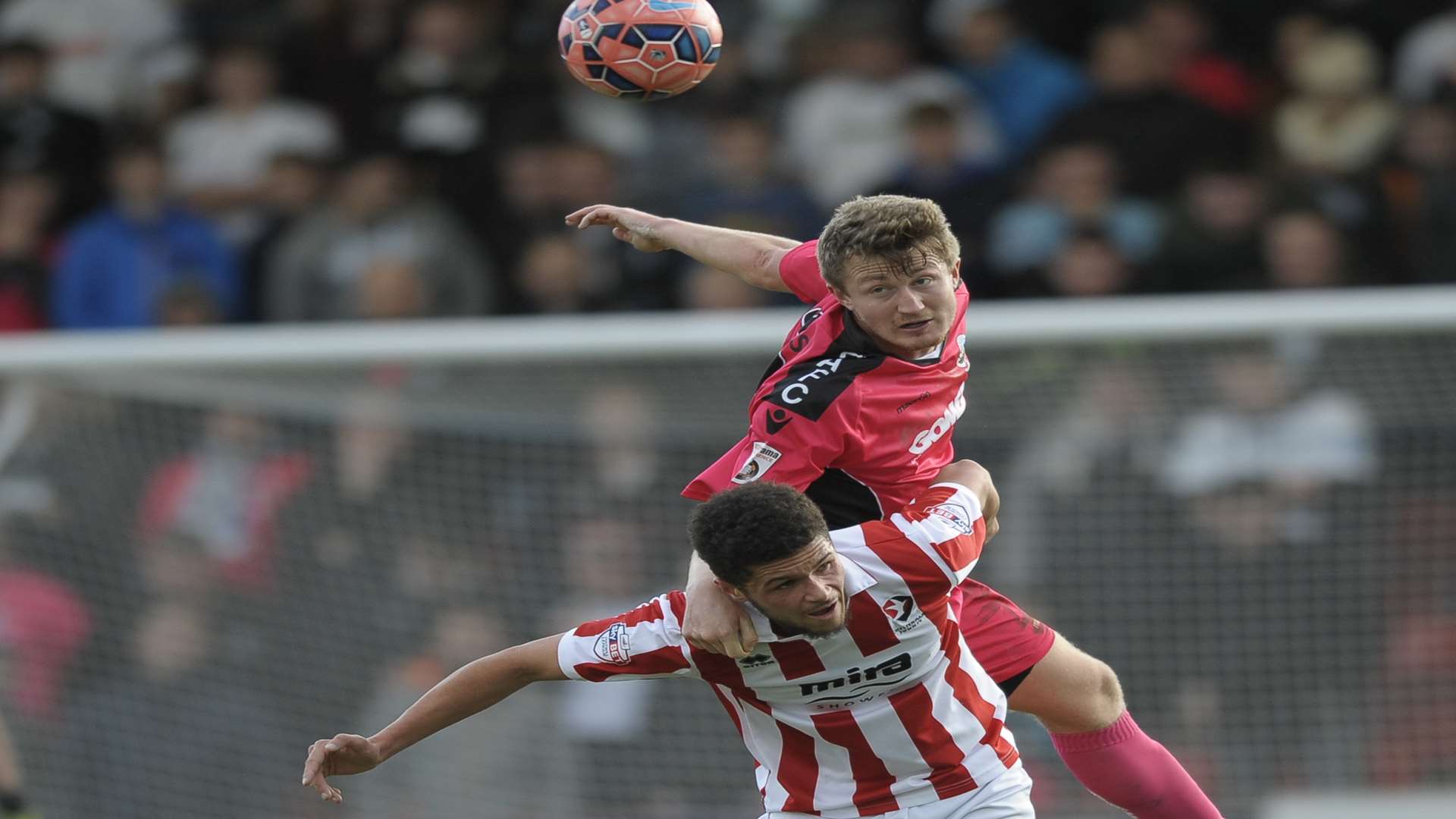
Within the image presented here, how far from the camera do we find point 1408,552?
7.45 m

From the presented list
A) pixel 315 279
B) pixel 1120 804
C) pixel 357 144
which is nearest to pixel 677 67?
pixel 1120 804

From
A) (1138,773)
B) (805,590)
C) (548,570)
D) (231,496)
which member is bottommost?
(548,570)

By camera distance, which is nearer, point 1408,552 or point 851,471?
point 851,471

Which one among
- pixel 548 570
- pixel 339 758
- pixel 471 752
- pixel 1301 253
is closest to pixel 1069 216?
pixel 1301 253

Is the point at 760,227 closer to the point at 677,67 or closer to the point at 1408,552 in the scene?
the point at 1408,552

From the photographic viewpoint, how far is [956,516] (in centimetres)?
415

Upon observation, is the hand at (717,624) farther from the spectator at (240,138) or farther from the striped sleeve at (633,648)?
the spectator at (240,138)

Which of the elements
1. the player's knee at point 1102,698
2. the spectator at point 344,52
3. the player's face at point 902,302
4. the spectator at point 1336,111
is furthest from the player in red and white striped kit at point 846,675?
the spectator at point 344,52

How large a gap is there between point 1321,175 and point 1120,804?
4236 millimetres

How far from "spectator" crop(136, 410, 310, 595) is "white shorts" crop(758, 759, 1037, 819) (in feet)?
13.0

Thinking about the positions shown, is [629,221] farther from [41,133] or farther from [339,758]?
[41,133]

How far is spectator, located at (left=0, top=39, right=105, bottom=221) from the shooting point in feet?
31.3

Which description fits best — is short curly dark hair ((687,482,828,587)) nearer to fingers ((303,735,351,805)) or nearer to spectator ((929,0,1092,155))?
fingers ((303,735,351,805))

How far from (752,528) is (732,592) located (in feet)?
0.76
